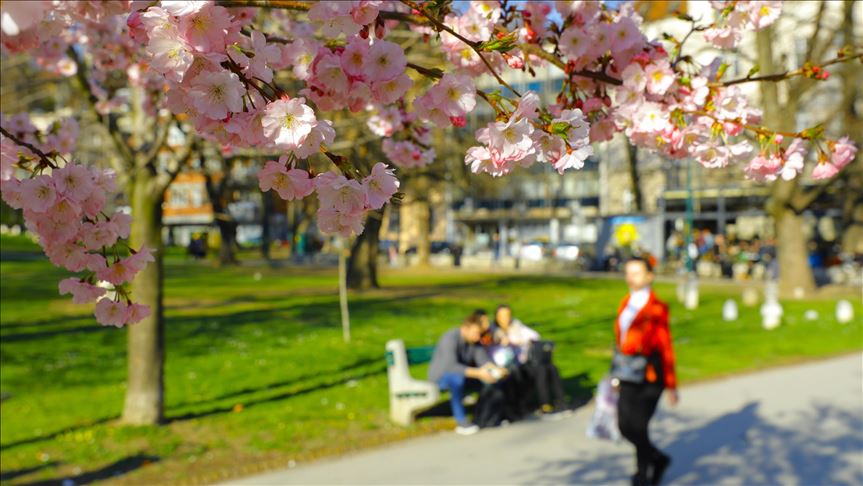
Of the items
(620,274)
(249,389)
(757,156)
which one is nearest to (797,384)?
(249,389)

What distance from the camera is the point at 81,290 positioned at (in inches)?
119

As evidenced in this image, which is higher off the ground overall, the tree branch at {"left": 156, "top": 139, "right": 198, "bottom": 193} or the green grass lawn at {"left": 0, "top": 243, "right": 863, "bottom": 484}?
the tree branch at {"left": 156, "top": 139, "right": 198, "bottom": 193}

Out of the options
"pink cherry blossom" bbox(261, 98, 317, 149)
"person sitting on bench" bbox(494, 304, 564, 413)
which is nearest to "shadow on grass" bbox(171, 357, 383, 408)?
"person sitting on bench" bbox(494, 304, 564, 413)

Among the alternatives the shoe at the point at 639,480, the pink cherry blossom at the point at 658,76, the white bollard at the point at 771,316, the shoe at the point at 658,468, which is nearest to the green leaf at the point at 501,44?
the pink cherry blossom at the point at 658,76

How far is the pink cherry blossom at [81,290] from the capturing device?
3020 millimetres

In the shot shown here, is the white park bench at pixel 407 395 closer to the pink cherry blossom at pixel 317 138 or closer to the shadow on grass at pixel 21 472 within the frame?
the shadow on grass at pixel 21 472

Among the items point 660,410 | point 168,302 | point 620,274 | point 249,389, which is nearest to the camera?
point 660,410

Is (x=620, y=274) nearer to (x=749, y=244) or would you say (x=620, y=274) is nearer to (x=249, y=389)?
(x=749, y=244)

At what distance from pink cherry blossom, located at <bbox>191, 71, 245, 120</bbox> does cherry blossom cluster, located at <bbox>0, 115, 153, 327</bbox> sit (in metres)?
0.80

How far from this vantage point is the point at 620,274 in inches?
1479

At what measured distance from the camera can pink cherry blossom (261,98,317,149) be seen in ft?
7.05

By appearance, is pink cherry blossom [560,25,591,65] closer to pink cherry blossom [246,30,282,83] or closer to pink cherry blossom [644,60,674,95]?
pink cherry blossom [644,60,674,95]

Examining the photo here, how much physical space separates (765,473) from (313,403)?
476cm

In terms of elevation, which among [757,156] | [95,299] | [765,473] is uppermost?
[757,156]
